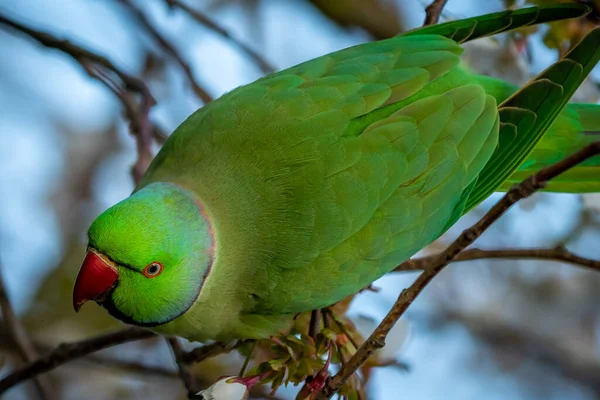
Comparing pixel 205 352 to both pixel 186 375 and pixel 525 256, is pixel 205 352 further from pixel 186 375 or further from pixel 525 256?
pixel 525 256

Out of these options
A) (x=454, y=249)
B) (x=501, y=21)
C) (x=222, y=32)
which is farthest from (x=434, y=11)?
(x=454, y=249)

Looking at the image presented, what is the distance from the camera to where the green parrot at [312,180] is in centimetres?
158

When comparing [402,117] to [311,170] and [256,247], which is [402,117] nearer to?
[311,170]

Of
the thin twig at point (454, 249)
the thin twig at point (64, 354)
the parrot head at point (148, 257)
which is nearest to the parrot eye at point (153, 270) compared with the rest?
the parrot head at point (148, 257)

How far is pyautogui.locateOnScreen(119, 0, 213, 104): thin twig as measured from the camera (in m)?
2.35

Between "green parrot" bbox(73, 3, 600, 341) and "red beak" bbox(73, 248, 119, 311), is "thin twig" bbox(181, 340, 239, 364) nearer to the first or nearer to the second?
"green parrot" bbox(73, 3, 600, 341)

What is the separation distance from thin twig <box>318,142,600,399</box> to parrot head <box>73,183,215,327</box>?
398mm

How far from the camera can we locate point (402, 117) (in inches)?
66.5

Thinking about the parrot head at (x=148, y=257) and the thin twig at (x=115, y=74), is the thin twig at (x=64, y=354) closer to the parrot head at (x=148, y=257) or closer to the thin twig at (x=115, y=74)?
the parrot head at (x=148, y=257)

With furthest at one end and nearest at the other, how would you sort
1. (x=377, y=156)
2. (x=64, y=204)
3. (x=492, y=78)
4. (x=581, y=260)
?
(x=64, y=204), (x=492, y=78), (x=377, y=156), (x=581, y=260)

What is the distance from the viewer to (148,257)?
4.84ft

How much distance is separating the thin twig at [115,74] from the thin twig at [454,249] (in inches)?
37.5

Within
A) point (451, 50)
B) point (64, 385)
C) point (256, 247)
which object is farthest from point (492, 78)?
point (64, 385)

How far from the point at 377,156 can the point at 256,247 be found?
0.32 meters
